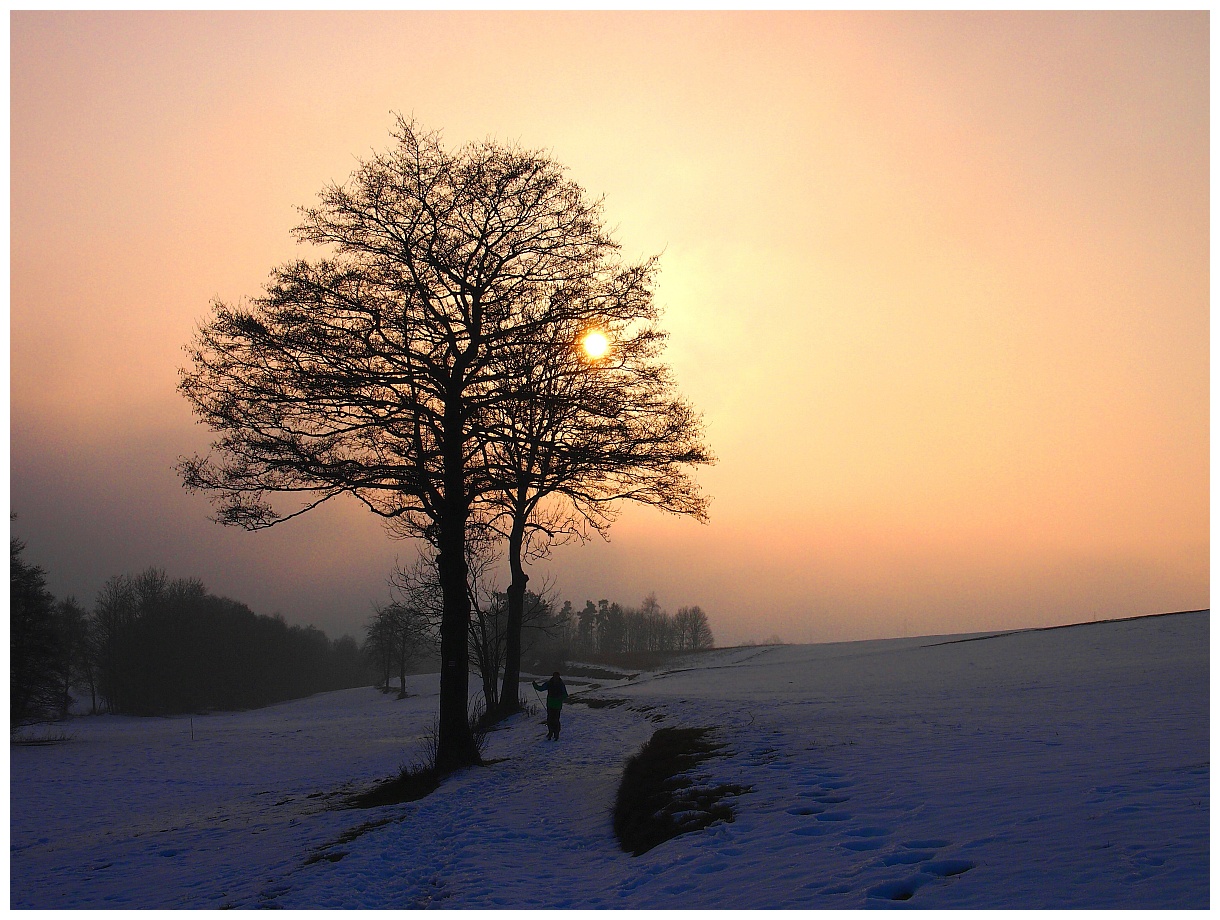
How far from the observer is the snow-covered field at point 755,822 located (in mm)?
7211

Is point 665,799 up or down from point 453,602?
down

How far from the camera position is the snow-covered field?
7.21 metres

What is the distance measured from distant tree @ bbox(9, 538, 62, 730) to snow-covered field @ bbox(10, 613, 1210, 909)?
70.8ft

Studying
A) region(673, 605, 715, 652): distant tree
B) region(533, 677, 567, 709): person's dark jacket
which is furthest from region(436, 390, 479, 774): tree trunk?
region(673, 605, 715, 652): distant tree

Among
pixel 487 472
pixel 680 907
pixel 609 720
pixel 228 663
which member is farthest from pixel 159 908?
pixel 228 663

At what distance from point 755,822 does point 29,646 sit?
44.7 m

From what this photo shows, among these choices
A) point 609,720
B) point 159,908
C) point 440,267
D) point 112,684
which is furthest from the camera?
point 112,684

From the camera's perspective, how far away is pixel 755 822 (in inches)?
381

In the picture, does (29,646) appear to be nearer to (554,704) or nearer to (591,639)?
(554,704)

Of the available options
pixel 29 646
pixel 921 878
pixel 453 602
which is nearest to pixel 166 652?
pixel 29 646

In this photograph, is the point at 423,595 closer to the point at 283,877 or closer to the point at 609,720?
the point at 609,720

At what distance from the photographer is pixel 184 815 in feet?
52.9

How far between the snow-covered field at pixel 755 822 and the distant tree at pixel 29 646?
21.6 metres

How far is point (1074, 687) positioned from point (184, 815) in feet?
73.9
